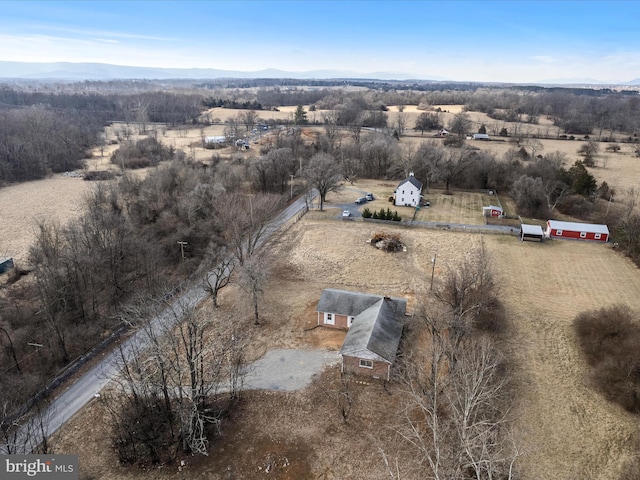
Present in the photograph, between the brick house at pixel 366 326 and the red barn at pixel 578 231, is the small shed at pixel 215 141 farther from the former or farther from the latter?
the brick house at pixel 366 326

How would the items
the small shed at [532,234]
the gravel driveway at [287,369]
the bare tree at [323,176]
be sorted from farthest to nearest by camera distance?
the bare tree at [323,176] → the small shed at [532,234] → the gravel driveway at [287,369]

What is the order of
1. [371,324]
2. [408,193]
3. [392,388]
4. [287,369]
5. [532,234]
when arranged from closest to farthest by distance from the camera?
[392,388], [287,369], [371,324], [532,234], [408,193]

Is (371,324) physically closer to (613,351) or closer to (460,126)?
(613,351)

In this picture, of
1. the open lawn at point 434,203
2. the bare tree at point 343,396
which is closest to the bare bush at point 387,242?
the open lawn at point 434,203

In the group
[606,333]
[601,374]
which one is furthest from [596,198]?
[601,374]

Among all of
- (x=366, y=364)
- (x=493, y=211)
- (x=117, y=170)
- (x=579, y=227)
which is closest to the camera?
(x=366, y=364)

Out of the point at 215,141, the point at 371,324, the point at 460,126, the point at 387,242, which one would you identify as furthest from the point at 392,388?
the point at 460,126

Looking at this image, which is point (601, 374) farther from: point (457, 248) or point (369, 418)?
point (457, 248)
